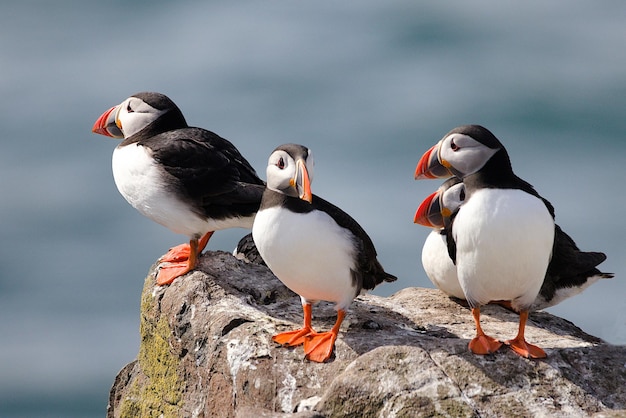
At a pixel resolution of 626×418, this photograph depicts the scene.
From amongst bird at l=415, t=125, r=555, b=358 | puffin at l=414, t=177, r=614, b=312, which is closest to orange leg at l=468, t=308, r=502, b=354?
bird at l=415, t=125, r=555, b=358

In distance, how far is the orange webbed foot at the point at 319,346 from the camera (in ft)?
23.7

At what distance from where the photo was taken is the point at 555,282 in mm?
8258

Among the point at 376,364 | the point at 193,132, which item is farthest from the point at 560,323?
the point at 193,132

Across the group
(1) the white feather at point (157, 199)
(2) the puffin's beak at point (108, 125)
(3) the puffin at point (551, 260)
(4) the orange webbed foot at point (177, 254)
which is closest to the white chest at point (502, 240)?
(3) the puffin at point (551, 260)

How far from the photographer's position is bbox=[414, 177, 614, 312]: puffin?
25.8ft

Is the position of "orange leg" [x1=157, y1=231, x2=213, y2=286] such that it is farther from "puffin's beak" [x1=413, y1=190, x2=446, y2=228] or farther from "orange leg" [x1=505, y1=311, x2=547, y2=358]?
"orange leg" [x1=505, y1=311, x2=547, y2=358]

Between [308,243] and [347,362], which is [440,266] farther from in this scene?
[308,243]

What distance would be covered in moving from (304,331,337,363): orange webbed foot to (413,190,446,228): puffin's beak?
1.26 metres

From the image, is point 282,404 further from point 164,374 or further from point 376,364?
point 164,374

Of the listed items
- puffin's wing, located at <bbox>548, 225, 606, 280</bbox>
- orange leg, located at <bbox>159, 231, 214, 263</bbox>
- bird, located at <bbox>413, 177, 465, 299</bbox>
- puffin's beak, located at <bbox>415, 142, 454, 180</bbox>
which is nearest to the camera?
puffin's beak, located at <bbox>415, 142, 454, 180</bbox>

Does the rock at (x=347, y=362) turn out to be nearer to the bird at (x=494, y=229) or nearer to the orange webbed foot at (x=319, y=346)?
the orange webbed foot at (x=319, y=346)

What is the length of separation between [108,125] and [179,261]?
49.5 inches

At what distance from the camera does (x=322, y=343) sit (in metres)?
7.35

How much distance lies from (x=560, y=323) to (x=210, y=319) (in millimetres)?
2690
